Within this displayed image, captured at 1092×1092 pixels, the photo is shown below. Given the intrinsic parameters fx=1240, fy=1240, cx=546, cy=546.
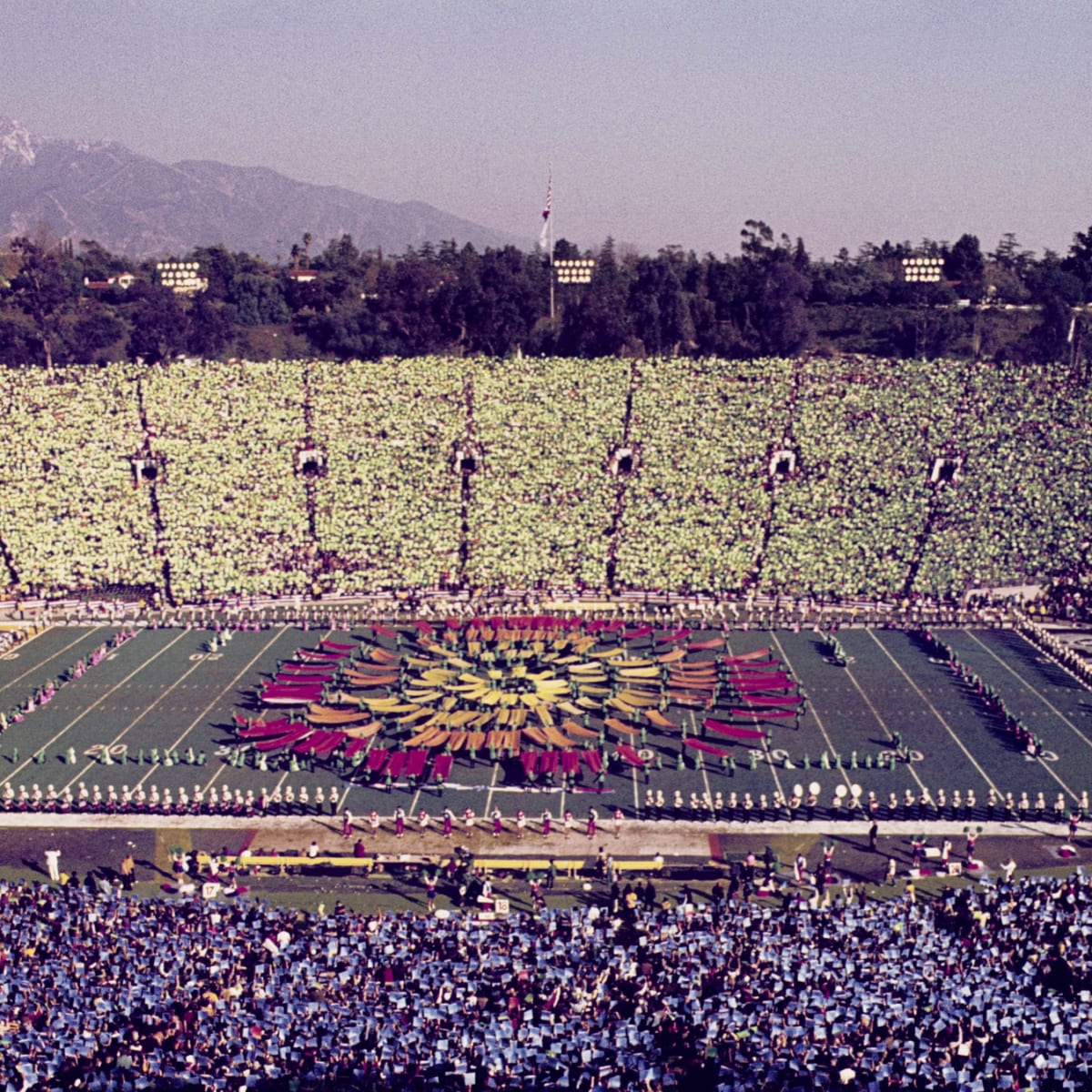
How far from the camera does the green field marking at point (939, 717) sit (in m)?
39.2

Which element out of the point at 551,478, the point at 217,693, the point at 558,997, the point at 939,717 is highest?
the point at 551,478

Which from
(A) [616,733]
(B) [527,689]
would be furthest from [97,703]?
(A) [616,733]

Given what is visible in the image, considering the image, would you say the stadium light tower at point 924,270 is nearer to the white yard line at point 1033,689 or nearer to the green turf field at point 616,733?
the white yard line at point 1033,689

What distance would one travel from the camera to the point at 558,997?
24.2 metres

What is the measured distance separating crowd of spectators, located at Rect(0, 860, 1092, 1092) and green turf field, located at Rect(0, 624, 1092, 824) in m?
9.65

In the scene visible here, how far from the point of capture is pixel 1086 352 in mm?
83438

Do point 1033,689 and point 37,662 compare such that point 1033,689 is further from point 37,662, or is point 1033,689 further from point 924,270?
point 924,270

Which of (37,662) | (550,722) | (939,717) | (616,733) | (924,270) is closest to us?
(616,733)

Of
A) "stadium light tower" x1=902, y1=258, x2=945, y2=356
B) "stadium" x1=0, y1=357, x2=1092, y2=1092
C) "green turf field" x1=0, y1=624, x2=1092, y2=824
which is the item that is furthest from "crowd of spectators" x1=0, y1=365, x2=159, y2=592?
"stadium light tower" x1=902, y1=258, x2=945, y2=356

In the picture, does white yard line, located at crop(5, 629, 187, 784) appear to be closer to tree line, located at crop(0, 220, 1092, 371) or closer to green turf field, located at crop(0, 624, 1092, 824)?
green turf field, located at crop(0, 624, 1092, 824)

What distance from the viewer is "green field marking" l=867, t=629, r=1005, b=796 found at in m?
39.2

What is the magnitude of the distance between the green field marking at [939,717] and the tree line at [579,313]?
30176mm

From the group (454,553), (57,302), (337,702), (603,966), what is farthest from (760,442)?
(57,302)

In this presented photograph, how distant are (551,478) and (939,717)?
86.1ft
